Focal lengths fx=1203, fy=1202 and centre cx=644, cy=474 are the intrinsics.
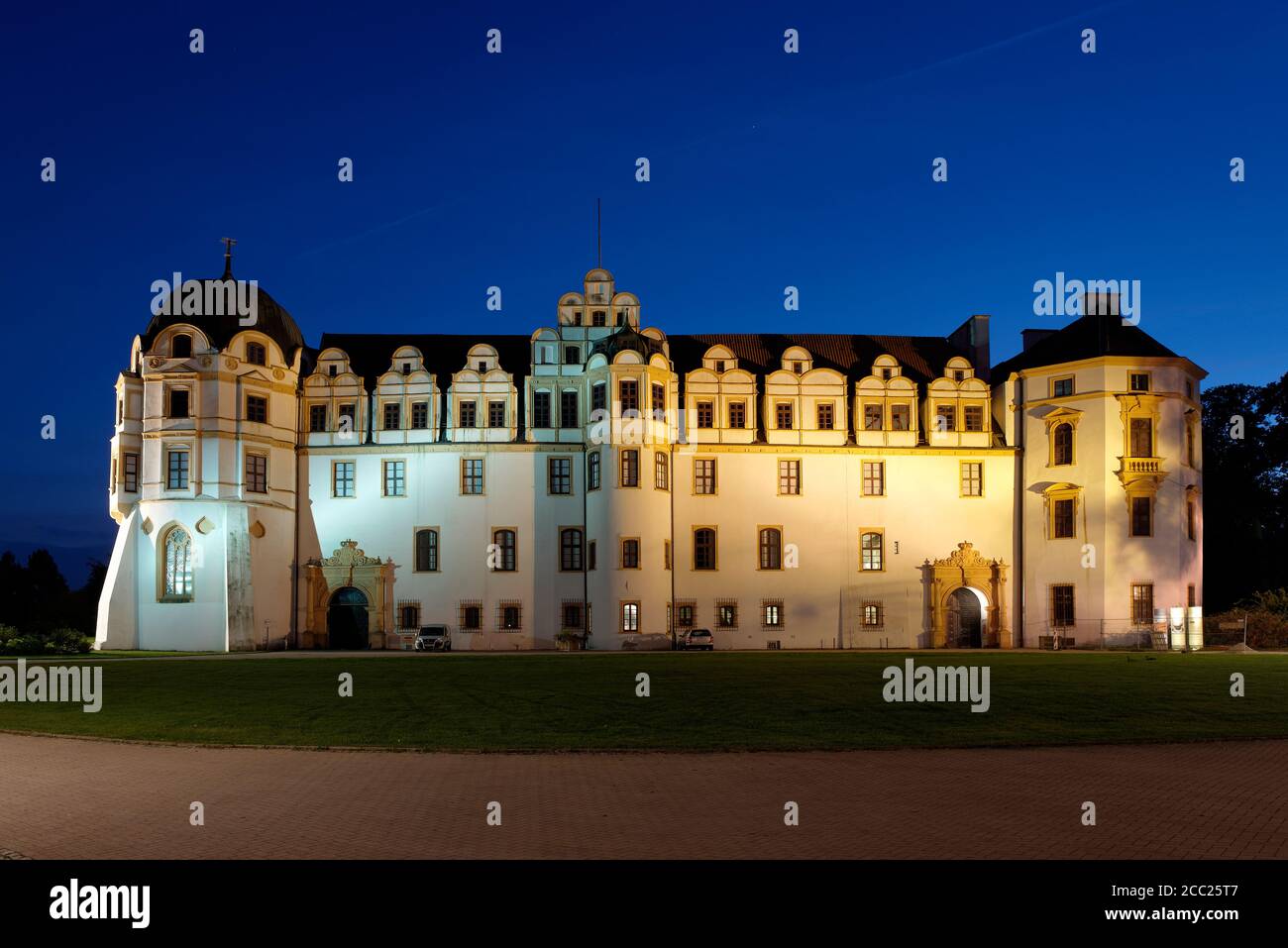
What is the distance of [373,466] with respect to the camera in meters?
58.1

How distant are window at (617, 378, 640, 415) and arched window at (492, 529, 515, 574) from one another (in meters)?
8.29

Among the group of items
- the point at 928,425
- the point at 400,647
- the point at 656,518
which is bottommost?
the point at 400,647

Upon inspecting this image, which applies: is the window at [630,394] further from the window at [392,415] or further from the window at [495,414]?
the window at [392,415]

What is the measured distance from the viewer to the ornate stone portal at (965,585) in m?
58.6

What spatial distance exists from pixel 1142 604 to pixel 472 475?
→ 3231cm

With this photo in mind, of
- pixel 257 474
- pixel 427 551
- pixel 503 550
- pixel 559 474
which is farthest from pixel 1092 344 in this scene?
pixel 257 474

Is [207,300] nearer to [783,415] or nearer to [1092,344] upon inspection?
[783,415]

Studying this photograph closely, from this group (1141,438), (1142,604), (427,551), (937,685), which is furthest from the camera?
(427,551)

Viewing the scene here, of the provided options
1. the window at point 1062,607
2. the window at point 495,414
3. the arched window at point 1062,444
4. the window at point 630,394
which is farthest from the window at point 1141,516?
the window at point 495,414

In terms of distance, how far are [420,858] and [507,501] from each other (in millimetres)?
46488

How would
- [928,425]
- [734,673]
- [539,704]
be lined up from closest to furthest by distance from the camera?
A: 1. [539,704]
2. [734,673]
3. [928,425]

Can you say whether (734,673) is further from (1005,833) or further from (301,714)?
(1005,833)

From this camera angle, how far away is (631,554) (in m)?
55.8

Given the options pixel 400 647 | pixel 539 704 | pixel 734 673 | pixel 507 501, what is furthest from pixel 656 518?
pixel 539 704
